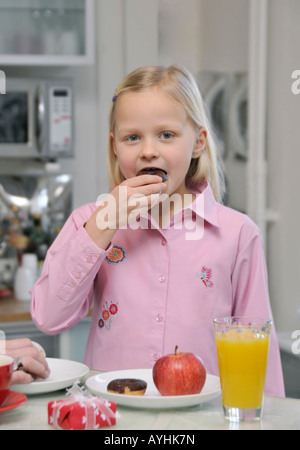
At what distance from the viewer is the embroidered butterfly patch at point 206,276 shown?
1320mm

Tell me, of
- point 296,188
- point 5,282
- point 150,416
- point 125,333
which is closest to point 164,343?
point 125,333

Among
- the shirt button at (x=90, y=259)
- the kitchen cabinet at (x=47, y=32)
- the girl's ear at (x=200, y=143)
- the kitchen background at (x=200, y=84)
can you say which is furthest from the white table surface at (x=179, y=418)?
the kitchen cabinet at (x=47, y=32)

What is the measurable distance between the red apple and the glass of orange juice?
5 centimetres

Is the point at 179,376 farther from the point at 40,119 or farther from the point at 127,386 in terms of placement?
the point at 40,119

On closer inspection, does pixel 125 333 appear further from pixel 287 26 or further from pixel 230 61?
pixel 230 61

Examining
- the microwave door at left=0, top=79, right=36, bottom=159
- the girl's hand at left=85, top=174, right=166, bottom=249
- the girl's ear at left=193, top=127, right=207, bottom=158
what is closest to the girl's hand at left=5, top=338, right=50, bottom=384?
the girl's hand at left=85, top=174, right=166, bottom=249

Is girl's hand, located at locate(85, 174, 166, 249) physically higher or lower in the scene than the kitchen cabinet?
lower

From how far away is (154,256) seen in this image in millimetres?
1352

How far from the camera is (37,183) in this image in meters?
3.05

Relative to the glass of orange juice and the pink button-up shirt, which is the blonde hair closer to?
the pink button-up shirt

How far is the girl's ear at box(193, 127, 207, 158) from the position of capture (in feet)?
4.58

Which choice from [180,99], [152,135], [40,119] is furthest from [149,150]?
[40,119]

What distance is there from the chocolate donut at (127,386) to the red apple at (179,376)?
2 cm

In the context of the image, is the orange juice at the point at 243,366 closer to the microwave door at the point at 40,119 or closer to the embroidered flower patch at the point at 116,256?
the embroidered flower patch at the point at 116,256
